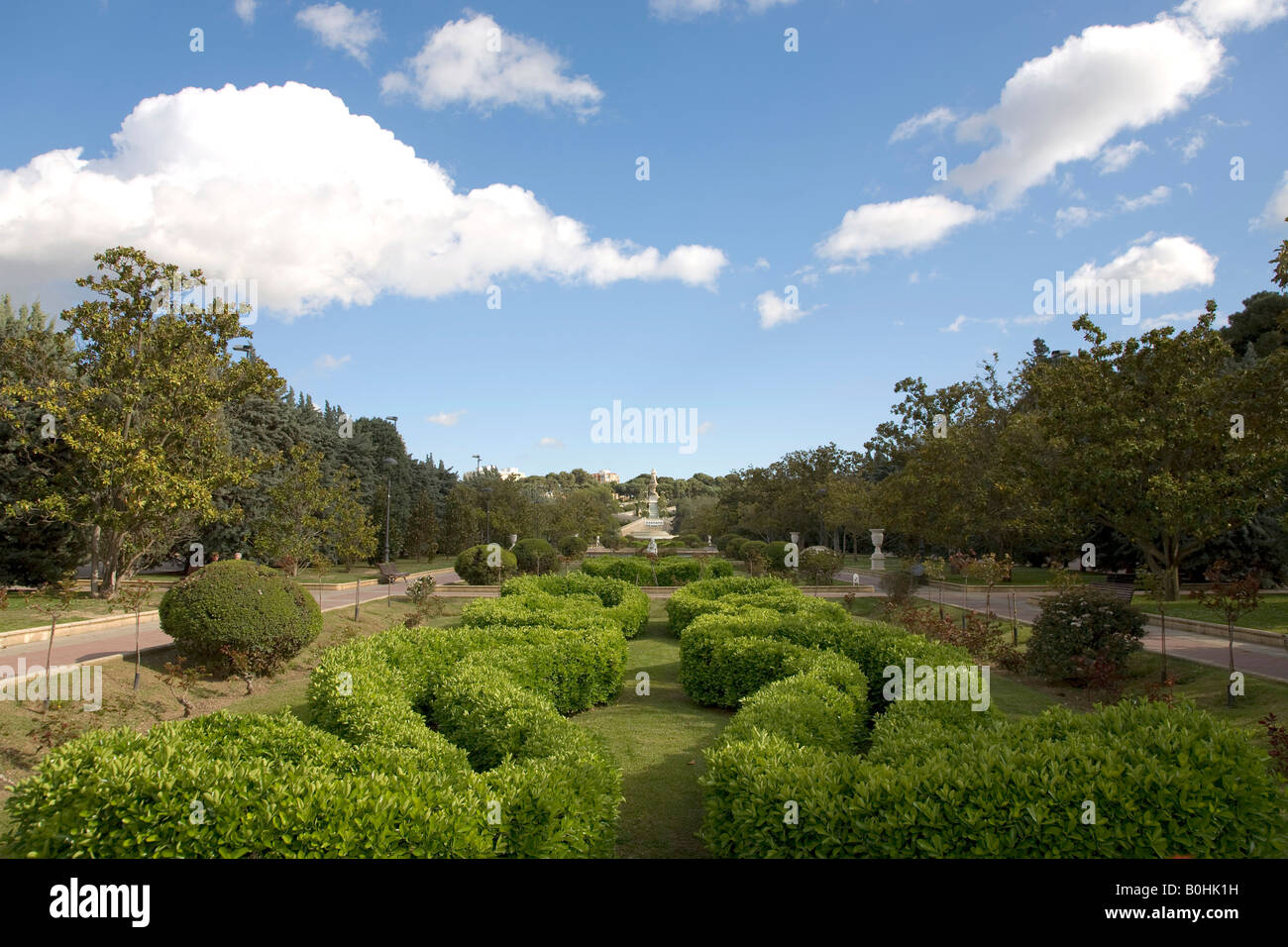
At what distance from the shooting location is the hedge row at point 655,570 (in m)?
21.9

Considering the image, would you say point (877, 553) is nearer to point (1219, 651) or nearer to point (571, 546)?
point (571, 546)

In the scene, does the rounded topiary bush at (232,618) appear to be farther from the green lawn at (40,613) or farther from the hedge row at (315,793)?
the hedge row at (315,793)

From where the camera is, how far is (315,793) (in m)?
3.90

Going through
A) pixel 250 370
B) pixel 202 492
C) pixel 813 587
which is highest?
pixel 250 370

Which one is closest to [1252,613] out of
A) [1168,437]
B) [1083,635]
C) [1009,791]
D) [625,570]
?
[1168,437]

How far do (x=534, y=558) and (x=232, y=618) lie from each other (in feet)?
49.9

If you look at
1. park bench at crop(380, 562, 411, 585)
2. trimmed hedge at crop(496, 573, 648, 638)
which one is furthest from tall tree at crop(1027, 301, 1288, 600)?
park bench at crop(380, 562, 411, 585)

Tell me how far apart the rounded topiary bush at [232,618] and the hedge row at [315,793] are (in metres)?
5.06

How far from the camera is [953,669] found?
299 inches

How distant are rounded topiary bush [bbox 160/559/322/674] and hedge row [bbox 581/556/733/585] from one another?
1129 centimetres

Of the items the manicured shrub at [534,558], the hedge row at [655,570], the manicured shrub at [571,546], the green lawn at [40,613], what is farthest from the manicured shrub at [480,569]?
the manicured shrub at [571,546]
